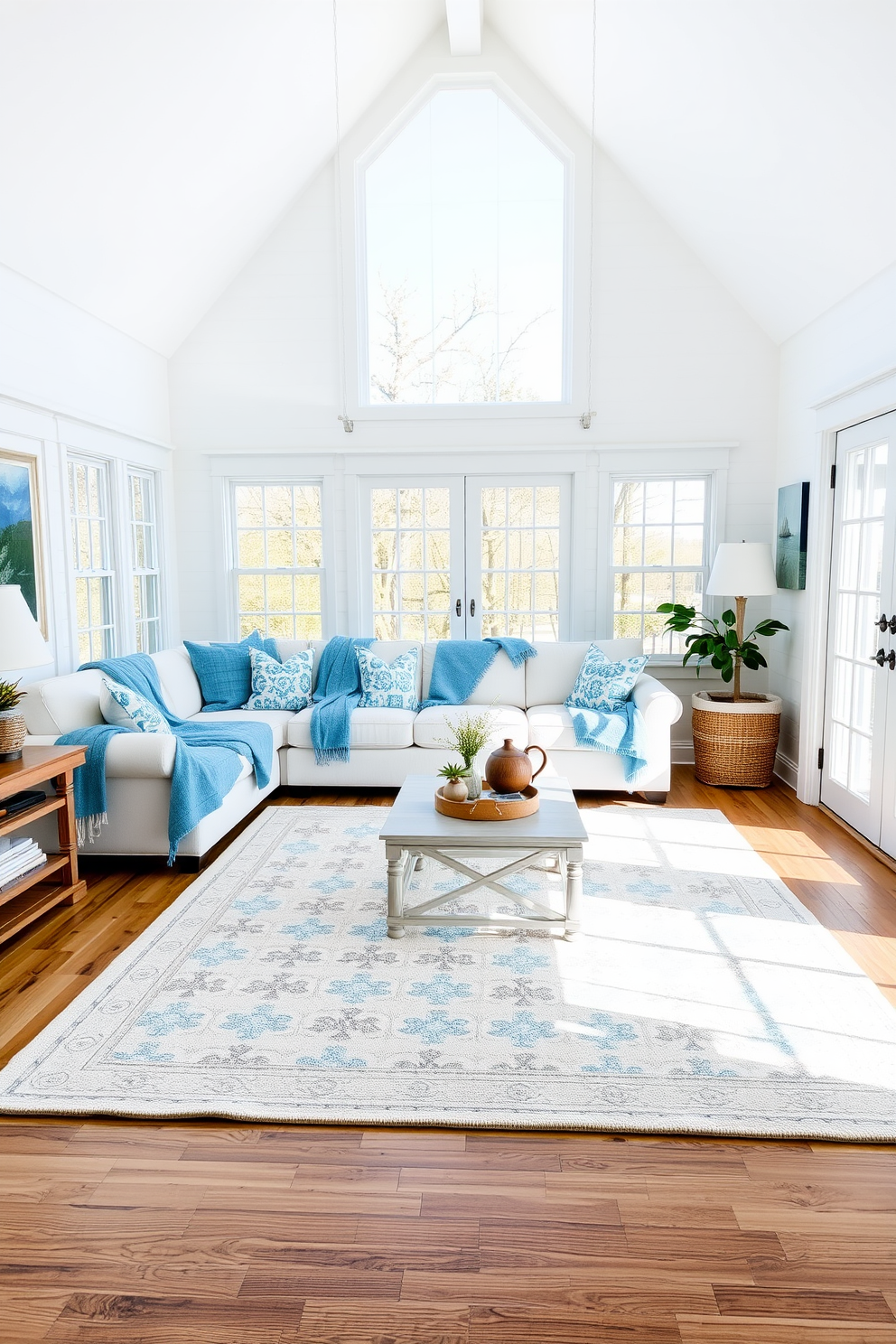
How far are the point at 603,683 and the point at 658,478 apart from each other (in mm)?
1716

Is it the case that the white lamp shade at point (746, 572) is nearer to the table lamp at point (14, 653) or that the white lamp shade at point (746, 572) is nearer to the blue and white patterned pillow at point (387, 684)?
the blue and white patterned pillow at point (387, 684)

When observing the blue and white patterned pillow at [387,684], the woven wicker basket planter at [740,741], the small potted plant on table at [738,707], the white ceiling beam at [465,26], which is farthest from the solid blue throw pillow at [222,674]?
the white ceiling beam at [465,26]

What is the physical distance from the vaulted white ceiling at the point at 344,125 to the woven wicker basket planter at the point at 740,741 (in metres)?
2.32

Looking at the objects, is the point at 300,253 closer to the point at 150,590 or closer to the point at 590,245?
the point at 590,245

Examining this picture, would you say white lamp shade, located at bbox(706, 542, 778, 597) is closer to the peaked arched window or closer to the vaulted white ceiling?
the vaulted white ceiling

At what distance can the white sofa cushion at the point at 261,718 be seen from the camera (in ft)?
17.1

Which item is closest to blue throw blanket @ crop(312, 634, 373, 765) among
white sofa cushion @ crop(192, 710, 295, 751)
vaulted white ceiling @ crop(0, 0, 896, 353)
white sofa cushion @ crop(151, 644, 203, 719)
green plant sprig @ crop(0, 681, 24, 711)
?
white sofa cushion @ crop(192, 710, 295, 751)

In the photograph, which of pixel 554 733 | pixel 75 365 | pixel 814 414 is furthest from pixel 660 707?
pixel 75 365

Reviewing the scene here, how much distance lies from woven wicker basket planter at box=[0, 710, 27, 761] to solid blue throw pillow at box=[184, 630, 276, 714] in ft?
6.37

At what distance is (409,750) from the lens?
5305mm

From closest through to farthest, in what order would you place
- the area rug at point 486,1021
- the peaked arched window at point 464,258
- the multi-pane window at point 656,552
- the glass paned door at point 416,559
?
the area rug at point 486,1021, the peaked arched window at point 464,258, the multi-pane window at point 656,552, the glass paned door at point 416,559

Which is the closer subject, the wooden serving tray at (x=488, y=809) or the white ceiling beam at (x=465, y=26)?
the wooden serving tray at (x=488, y=809)

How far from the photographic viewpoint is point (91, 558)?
211 inches

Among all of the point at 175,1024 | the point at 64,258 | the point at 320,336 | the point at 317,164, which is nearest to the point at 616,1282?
the point at 175,1024
